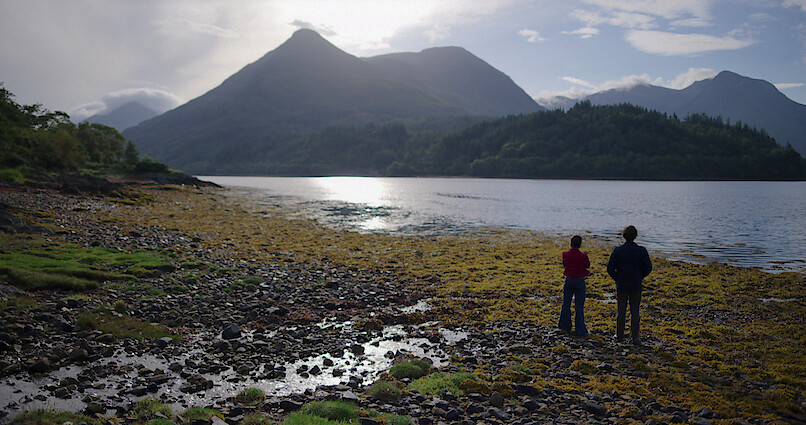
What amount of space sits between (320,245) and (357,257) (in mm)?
5419

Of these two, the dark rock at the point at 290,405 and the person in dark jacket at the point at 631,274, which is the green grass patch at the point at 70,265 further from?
the person in dark jacket at the point at 631,274

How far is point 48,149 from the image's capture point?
69062mm

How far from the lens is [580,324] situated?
13922 mm

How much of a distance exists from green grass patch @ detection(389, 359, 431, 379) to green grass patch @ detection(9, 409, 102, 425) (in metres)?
6.22

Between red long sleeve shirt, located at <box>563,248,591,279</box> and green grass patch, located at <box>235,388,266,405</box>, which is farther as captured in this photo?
red long sleeve shirt, located at <box>563,248,591,279</box>

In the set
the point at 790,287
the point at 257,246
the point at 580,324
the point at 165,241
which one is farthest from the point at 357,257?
the point at 790,287

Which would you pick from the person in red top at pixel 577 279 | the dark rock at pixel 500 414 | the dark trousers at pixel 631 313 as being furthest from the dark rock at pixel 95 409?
the dark trousers at pixel 631 313

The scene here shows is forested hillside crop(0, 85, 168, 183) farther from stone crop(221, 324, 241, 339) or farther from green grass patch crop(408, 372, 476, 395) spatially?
green grass patch crop(408, 372, 476, 395)

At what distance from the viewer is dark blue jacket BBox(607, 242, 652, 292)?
13.0 meters

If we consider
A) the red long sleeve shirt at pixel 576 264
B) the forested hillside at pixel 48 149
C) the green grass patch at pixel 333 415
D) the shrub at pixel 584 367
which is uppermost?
the forested hillside at pixel 48 149

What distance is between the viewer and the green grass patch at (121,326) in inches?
473

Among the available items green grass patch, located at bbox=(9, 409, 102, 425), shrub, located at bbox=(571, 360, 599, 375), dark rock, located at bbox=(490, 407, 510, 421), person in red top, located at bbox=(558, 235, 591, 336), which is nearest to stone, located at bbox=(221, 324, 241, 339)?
green grass patch, located at bbox=(9, 409, 102, 425)

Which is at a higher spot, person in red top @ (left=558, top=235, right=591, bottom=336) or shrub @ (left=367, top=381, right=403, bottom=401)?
person in red top @ (left=558, top=235, right=591, bottom=336)

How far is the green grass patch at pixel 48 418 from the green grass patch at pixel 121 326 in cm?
448
